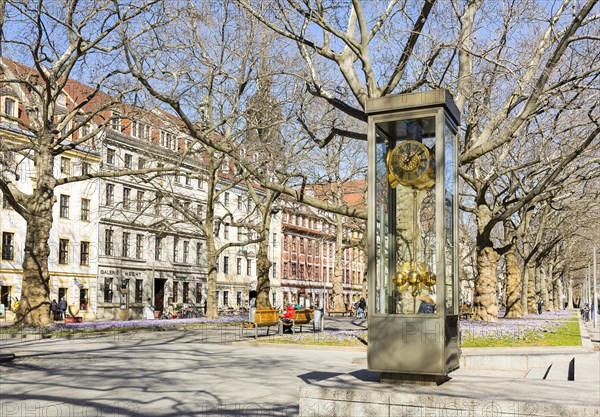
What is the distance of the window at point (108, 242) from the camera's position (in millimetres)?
61000

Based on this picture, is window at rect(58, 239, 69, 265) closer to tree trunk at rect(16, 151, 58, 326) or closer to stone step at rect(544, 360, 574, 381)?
tree trunk at rect(16, 151, 58, 326)

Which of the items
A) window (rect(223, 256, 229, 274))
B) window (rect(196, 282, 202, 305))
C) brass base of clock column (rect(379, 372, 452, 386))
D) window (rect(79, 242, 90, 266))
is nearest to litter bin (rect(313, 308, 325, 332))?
brass base of clock column (rect(379, 372, 452, 386))

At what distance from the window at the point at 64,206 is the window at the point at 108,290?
657cm

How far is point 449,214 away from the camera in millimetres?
10289

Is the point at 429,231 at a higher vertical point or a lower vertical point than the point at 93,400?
higher

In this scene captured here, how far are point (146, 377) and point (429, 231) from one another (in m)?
6.14

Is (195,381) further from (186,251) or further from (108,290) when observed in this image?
(186,251)

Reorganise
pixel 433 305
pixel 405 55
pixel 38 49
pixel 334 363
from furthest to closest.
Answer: pixel 38 49
pixel 405 55
pixel 334 363
pixel 433 305

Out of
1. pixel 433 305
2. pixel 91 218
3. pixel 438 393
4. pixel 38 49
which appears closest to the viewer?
pixel 438 393

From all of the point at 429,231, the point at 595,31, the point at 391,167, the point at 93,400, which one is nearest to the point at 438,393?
the point at 429,231

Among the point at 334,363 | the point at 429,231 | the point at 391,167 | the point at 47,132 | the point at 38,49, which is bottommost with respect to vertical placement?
the point at 334,363

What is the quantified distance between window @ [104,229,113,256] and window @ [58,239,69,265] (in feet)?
14.0

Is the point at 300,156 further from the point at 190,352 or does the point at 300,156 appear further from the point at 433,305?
the point at 433,305

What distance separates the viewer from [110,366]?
50.0 ft
